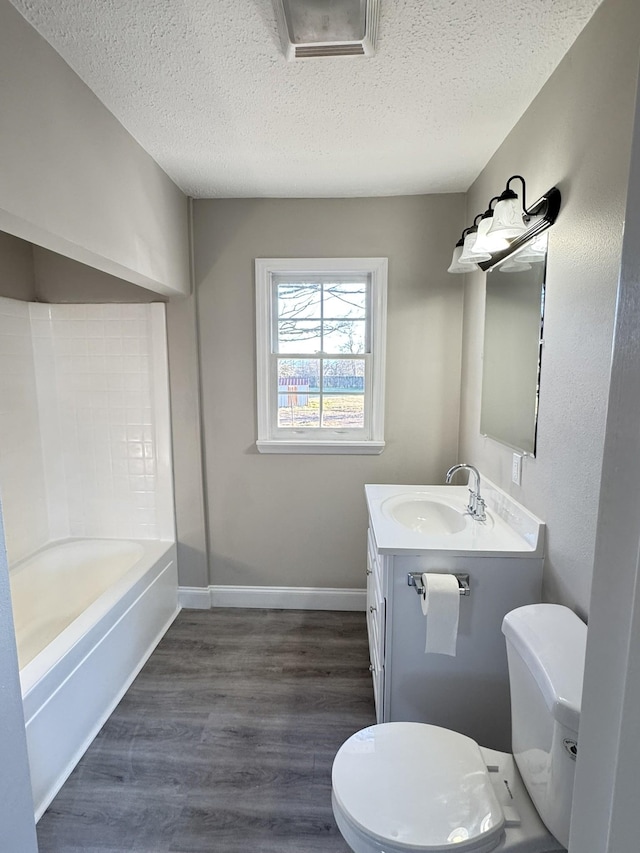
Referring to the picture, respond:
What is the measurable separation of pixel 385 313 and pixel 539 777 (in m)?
2.10

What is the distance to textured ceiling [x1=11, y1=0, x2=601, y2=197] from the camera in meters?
1.21

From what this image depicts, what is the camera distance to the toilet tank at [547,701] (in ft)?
3.02

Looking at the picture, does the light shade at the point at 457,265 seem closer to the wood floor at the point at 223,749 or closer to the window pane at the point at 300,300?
the window pane at the point at 300,300

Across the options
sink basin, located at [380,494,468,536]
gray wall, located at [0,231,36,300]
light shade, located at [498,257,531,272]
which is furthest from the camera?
gray wall, located at [0,231,36,300]

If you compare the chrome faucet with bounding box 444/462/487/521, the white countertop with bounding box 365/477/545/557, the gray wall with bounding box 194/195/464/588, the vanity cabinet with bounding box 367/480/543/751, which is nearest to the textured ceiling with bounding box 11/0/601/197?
the gray wall with bounding box 194/195/464/588

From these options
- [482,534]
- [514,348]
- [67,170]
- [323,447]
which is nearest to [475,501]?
[482,534]

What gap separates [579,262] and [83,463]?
2.79 meters

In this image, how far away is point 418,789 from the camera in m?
1.07

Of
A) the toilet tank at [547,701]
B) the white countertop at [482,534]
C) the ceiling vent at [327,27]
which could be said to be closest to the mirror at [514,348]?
the white countertop at [482,534]

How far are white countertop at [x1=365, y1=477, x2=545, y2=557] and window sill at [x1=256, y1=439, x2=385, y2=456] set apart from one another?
1.86ft

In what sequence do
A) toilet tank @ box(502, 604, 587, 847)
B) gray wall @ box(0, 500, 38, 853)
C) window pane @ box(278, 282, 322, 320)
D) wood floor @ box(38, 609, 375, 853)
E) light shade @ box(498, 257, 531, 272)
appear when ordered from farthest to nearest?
window pane @ box(278, 282, 322, 320) → light shade @ box(498, 257, 531, 272) → wood floor @ box(38, 609, 375, 853) → toilet tank @ box(502, 604, 587, 847) → gray wall @ box(0, 500, 38, 853)

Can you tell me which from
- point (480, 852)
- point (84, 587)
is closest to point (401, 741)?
point (480, 852)

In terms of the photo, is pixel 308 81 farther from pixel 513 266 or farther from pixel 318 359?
pixel 318 359

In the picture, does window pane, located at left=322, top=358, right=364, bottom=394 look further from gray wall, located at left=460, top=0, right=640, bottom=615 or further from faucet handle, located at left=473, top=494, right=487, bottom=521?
gray wall, located at left=460, top=0, right=640, bottom=615
